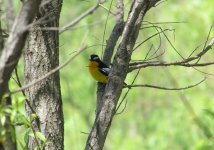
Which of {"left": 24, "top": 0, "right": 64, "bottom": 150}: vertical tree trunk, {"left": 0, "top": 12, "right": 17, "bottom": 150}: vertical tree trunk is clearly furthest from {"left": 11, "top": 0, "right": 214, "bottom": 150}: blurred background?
{"left": 0, "top": 12, "right": 17, "bottom": 150}: vertical tree trunk

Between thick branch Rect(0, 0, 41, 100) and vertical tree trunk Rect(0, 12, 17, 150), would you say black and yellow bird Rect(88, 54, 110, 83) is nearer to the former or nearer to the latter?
vertical tree trunk Rect(0, 12, 17, 150)

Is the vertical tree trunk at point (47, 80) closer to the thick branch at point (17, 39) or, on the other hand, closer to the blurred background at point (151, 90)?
the thick branch at point (17, 39)

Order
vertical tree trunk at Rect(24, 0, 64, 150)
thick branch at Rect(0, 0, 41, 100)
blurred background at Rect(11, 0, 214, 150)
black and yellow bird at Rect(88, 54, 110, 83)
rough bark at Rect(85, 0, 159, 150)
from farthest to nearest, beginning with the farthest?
blurred background at Rect(11, 0, 214, 150), black and yellow bird at Rect(88, 54, 110, 83), vertical tree trunk at Rect(24, 0, 64, 150), rough bark at Rect(85, 0, 159, 150), thick branch at Rect(0, 0, 41, 100)

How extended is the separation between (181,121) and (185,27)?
225 centimetres

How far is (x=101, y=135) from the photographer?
310 centimetres

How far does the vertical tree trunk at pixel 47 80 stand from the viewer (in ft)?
10.5

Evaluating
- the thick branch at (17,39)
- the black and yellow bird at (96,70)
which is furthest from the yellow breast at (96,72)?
the thick branch at (17,39)

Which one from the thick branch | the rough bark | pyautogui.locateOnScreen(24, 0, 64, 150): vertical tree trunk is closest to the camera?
the thick branch

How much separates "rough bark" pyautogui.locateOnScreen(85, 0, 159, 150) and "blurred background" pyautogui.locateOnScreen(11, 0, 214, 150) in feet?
17.7

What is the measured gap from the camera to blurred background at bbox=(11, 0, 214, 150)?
1010 centimetres

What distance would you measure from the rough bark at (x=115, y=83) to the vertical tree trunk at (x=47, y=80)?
235 mm

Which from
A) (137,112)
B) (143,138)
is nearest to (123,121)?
(137,112)

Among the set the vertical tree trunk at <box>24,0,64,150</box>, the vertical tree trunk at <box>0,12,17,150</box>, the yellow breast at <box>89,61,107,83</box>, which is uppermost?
the yellow breast at <box>89,61,107,83</box>

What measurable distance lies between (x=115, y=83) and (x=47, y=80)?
1.36 ft
